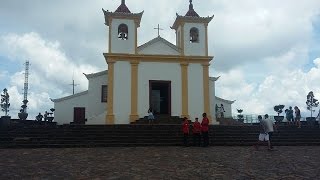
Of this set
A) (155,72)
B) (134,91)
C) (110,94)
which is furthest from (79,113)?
(155,72)

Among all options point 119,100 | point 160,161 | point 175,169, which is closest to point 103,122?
point 119,100

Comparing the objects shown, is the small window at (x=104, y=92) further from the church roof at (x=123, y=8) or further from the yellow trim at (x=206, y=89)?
the yellow trim at (x=206, y=89)

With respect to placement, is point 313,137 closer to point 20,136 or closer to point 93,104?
point 20,136

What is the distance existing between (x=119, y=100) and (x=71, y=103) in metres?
5.48

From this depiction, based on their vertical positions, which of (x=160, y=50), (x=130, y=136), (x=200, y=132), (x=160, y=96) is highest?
(x=160, y=50)

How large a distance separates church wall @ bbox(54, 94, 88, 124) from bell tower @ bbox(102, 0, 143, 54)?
519cm

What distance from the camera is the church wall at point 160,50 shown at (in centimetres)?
2858

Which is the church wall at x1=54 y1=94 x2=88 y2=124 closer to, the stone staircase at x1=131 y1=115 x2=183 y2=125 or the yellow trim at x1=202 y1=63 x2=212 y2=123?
the stone staircase at x1=131 y1=115 x2=183 y2=125

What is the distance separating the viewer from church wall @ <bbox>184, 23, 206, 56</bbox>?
28966 millimetres

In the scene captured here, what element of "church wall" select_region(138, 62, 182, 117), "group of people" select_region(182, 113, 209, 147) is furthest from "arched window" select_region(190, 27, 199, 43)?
"group of people" select_region(182, 113, 209, 147)

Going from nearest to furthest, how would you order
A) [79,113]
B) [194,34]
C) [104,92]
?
[194,34] < [104,92] < [79,113]

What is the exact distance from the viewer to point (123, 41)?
28.5 m

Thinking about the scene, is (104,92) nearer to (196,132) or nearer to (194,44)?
(194,44)

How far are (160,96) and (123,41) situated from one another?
4589 millimetres
